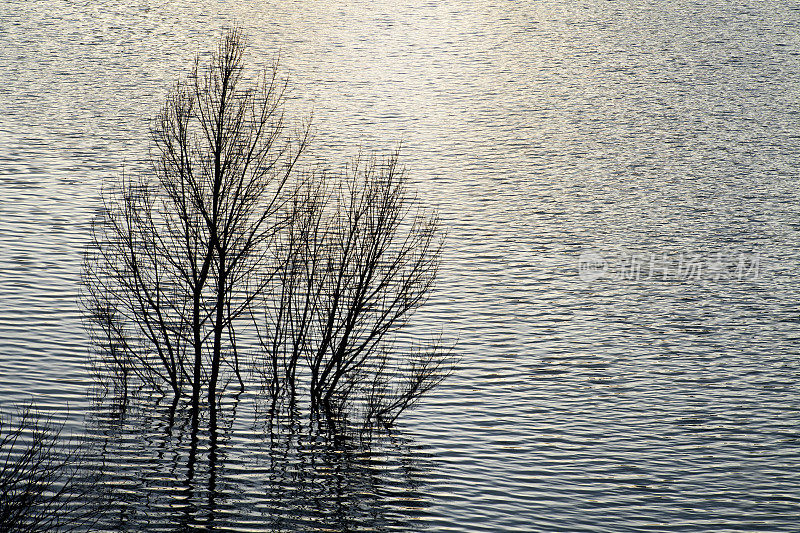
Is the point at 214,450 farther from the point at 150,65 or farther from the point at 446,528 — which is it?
the point at 150,65

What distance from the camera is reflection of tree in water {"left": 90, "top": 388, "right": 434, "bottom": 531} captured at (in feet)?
93.5

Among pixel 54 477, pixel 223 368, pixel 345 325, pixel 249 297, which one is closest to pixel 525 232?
pixel 223 368

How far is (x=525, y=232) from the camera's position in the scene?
202 feet

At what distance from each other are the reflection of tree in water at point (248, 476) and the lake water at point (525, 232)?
0.47 ft

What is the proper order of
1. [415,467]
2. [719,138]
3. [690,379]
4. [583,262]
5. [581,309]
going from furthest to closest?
[719,138]
[583,262]
[581,309]
[690,379]
[415,467]

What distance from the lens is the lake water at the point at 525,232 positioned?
31.8 meters

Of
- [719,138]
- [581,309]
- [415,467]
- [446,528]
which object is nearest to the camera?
[446,528]

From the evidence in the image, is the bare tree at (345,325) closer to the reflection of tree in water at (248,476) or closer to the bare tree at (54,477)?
the reflection of tree in water at (248,476)

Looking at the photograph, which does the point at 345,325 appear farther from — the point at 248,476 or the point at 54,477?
the point at 54,477

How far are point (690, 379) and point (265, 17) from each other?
278ft

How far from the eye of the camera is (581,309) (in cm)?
5088

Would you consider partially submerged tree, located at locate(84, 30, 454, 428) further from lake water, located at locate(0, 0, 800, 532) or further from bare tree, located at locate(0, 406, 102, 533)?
bare tree, located at locate(0, 406, 102, 533)

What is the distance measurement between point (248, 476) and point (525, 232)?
34.3 meters

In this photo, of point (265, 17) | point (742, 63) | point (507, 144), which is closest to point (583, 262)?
point (507, 144)
